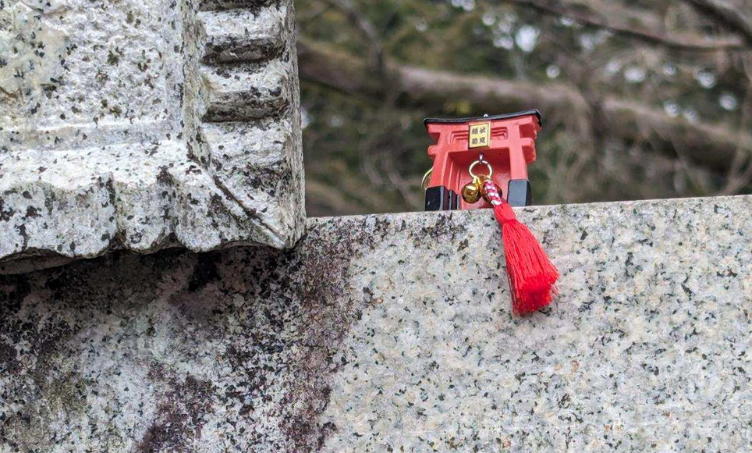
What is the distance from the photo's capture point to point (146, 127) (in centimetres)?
104

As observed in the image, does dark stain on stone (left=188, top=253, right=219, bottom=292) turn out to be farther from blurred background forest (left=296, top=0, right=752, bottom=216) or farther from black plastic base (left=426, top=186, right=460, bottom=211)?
blurred background forest (left=296, top=0, right=752, bottom=216)

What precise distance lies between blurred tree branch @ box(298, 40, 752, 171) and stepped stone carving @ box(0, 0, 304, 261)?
6.65 feet

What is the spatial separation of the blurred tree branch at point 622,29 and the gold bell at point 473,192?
1.77 metres

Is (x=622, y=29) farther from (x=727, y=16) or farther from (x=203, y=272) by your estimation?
(x=203, y=272)

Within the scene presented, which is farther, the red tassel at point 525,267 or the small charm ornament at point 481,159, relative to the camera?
the small charm ornament at point 481,159

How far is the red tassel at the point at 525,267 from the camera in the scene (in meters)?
0.98

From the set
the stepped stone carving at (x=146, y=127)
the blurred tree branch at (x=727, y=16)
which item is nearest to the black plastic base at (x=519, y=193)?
the stepped stone carving at (x=146, y=127)

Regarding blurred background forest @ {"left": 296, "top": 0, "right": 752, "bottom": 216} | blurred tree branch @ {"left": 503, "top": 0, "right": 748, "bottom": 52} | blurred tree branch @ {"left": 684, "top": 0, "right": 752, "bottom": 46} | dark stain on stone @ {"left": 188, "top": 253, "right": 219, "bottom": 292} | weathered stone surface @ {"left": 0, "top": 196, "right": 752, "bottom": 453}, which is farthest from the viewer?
blurred background forest @ {"left": 296, "top": 0, "right": 752, "bottom": 216}

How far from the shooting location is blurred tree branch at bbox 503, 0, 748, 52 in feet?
8.91

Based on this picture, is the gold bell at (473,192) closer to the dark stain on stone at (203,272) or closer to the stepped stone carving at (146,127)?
Answer: the stepped stone carving at (146,127)

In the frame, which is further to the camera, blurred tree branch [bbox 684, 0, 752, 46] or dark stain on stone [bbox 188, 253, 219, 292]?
blurred tree branch [bbox 684, 0, 752, 46]

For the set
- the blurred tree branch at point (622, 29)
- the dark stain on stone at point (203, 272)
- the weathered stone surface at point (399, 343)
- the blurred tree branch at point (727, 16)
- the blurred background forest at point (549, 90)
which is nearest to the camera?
the weathered stone surface at point (399, 343)

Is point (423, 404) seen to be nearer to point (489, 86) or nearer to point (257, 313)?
point (257, 313)

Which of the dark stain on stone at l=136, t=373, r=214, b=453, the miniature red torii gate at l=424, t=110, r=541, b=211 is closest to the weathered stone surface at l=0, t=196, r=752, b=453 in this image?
the dark stain on stone at l=136, t=373, r=214, b=453
